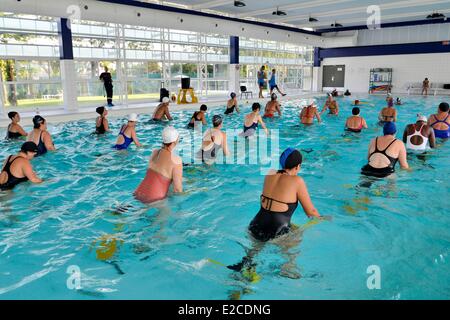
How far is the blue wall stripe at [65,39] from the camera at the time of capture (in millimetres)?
13500

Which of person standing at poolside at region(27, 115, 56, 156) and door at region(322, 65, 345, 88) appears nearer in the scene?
person standing at poolside at region(27, 115, 56, 156)

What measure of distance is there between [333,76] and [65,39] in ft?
73.1

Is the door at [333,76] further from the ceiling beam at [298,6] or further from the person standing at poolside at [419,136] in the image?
the person standing at poolside at [419,136]

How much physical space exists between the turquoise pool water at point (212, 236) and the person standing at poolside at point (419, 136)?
46 centimetres

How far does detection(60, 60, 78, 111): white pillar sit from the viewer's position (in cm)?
1395

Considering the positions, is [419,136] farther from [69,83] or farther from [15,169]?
[69,83]

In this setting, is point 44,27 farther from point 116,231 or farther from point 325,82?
point 325,82

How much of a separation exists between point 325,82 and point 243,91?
12.8 meters

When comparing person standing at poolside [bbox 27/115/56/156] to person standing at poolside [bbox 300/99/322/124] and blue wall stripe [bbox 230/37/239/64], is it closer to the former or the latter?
person standing at poolside [bbox 300/99/322/124]

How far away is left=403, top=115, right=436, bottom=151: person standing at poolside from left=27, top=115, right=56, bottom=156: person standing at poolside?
754 centimetres

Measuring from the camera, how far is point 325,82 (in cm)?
3053

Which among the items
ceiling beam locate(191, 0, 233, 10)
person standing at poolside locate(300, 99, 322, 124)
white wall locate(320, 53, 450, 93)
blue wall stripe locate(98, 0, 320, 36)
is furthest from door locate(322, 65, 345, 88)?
person standing at poolside locate(300, 99, 322, 124)

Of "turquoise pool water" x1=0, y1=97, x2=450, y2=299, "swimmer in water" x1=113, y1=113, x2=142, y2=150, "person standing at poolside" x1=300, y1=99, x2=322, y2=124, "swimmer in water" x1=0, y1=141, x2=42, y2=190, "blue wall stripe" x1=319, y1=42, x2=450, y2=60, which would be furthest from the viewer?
"blue wall stripe" x1=319, y1=42, x2=450, y2=60
